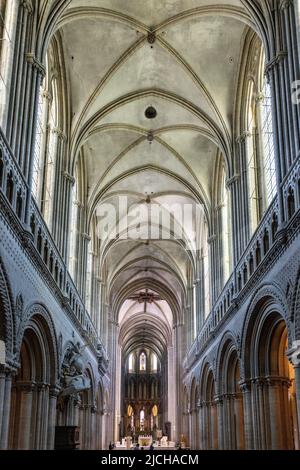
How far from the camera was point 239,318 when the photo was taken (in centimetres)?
2200

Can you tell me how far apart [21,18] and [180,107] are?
36.8ft

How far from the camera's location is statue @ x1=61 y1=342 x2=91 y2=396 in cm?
2219

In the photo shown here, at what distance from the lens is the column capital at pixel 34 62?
17484 millimetres

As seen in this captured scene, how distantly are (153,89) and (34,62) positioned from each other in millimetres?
9157

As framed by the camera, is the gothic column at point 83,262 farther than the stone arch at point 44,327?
Yes

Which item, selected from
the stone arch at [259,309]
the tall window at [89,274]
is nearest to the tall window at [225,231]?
the stone arch at [259,309]

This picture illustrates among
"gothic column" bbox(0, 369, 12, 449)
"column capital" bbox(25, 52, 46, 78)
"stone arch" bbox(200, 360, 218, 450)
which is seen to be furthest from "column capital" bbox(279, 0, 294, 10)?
"stone arch" bbox(200, 360, 218, 450)

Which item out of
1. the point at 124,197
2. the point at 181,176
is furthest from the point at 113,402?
the point at 181,176

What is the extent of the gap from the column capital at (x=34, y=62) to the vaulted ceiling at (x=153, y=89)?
3.29 m

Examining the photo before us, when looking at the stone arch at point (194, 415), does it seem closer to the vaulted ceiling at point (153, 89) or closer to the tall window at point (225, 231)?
the tall window at point (225, 231)

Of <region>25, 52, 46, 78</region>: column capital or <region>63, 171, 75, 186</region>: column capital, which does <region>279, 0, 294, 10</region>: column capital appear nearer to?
<region>25, 52, 46, 78</region>: column capital

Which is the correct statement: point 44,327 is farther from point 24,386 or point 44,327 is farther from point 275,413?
point 275,413

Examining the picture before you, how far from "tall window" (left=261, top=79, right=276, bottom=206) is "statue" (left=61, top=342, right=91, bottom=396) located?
32.6 ft

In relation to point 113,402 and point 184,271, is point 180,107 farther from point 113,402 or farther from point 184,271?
point 113,402
